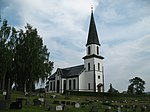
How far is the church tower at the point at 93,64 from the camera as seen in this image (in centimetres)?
5538

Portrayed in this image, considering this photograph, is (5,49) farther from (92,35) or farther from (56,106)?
(92,35)

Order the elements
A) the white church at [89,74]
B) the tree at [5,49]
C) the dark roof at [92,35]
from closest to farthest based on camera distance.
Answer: the tree at [5,49] < the white church at [89,74] < the dark roof at [92,35]

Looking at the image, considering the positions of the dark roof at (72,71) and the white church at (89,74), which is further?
the dark roof at (72,71)

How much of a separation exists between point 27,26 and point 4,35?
13.6 ft

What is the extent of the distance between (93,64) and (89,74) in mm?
2794

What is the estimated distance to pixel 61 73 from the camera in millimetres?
62031

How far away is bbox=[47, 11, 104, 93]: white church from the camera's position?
55.8m

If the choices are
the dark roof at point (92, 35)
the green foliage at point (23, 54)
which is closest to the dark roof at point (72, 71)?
the dark roof at point (92, 35)

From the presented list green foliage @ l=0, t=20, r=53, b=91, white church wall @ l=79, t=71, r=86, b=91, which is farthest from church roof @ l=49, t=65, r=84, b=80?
green foliage @ l=0, t=20, r=53, b=91

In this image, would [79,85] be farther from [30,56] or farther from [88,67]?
[30,56]

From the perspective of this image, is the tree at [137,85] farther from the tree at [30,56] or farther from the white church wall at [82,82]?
the tree at [30,56]

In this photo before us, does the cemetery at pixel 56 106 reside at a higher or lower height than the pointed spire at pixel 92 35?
lower

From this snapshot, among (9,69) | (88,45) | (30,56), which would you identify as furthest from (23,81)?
(88,45)

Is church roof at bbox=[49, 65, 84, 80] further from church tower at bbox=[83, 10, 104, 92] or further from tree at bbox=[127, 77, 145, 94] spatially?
tree at bbox=[127, 77, 145, 94]
